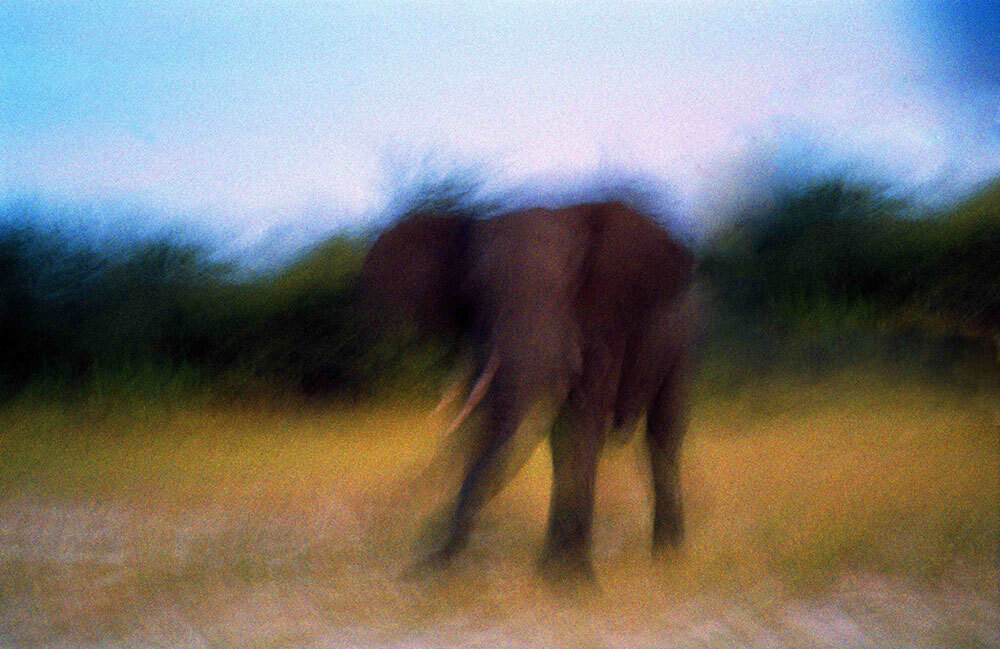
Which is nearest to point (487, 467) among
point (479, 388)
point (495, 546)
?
point (479, 388)

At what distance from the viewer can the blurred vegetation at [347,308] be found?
9.88 meters

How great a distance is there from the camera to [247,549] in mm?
4500

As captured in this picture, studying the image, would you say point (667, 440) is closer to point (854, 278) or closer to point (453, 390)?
point (453, 390)

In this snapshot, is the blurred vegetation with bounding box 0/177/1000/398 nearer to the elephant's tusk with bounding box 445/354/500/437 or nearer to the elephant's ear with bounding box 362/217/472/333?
the elephant's ear with bounding box 362/217/472/333

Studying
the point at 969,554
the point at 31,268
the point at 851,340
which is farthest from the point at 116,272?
the point at 969,554

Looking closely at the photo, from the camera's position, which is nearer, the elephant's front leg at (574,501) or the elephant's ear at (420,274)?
the elephant's front leg at (574,501)

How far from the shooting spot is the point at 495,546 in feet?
14.1

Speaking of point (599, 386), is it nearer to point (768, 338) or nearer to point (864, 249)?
point (768, 338)

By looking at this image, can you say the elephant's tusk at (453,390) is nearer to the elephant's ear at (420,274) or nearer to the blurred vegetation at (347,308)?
the elephant's ear at (420,274)

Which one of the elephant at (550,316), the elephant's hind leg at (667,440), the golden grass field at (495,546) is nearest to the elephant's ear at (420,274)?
the elephant at (550,316)

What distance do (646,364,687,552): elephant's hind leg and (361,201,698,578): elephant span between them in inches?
14.9

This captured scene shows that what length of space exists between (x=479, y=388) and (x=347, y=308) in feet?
24.4

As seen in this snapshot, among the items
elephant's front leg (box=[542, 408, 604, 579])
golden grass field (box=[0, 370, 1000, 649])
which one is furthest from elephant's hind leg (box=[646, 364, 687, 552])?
elephant's front leg (box=[542, 408, 604, 579])

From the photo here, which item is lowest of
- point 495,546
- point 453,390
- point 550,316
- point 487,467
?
point 495,546
